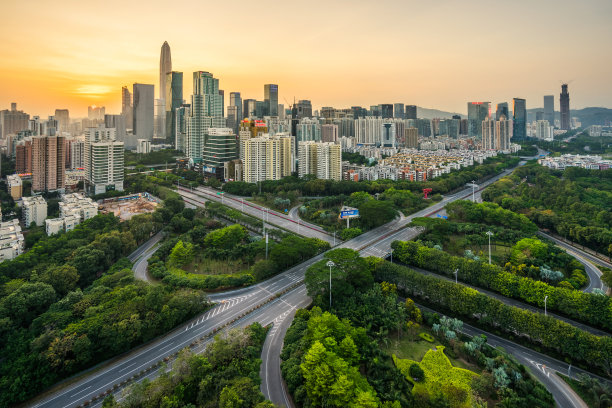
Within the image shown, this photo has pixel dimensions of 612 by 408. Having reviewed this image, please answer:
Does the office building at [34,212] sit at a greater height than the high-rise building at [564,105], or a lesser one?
lesser

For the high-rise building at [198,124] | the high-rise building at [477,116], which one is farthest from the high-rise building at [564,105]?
the high-rise building at [198,124]

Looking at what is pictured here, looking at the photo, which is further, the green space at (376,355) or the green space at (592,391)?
the green space at (592,391)

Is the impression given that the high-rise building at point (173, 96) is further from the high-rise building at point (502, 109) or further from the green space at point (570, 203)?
the high-rise building at point (502, 109)

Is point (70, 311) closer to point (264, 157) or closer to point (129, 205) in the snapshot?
point (129, 205)

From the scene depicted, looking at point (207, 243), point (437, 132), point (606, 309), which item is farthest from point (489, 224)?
point (437, 132)

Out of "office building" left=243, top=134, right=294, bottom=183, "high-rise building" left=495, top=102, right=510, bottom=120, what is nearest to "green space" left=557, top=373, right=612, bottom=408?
"office building" left=243, top=134, right=294, bottom=183

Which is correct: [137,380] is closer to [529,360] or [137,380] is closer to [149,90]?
[529,360]
